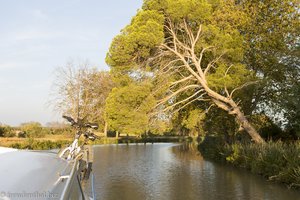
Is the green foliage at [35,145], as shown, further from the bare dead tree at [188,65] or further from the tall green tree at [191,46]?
the bare dead tree at [188,65]

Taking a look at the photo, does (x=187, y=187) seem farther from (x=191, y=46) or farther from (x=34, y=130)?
(x=34, y=130)

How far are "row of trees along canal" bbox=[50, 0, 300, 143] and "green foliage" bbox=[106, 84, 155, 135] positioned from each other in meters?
0.05

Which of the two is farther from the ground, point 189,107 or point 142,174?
point 189,107

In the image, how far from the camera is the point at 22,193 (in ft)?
6.79

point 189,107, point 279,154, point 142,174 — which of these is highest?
point 189,107

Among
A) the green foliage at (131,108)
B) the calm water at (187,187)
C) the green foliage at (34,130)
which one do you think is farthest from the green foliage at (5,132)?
the calm water at (187,187)

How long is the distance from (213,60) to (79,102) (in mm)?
31717

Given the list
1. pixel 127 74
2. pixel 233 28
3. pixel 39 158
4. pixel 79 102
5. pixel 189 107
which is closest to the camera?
pixel 39 158

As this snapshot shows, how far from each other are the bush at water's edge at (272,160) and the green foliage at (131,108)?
16.9 feet

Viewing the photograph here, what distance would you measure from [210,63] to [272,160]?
7.13 meters

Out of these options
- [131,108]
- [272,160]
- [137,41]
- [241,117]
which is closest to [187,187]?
[272,160]

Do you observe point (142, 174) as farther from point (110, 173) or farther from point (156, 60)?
point (156, 60)

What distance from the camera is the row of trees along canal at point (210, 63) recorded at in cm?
1688

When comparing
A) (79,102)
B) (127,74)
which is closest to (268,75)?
(127,74)
